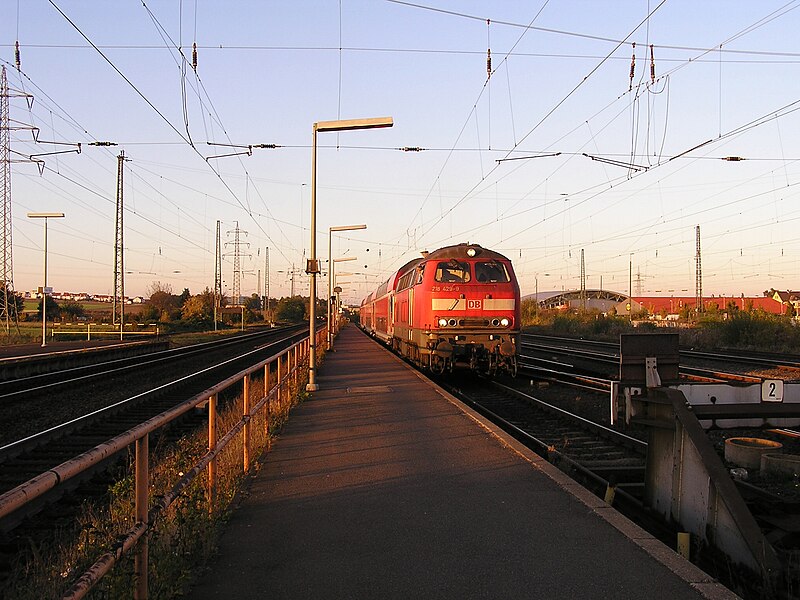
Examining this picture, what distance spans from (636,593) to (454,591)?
1.09 metres

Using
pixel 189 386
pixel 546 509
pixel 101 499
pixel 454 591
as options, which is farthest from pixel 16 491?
pixel 189 386

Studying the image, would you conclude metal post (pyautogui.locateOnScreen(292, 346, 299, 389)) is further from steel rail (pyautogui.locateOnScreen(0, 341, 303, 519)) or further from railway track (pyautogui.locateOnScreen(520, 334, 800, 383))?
steel rail (pyautogui.locateOnScreen(0, 341, 303, 519))

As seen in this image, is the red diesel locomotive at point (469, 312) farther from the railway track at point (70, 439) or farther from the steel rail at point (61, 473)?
the steel rail at point (61, 473)

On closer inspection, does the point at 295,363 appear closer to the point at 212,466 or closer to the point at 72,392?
the point at 72,392

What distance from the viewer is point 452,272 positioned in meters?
17.4

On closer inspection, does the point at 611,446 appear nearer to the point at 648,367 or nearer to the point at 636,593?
the point at 648,367

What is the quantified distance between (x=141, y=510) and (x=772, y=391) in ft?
20.0

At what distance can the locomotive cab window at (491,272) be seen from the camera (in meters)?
17.4

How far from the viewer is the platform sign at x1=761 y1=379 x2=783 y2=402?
7.08 metres

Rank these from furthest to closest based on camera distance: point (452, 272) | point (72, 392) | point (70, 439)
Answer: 1. point (72, 392)
2. point (452, 272)
3. point (70, 439)

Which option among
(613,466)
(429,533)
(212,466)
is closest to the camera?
(429,533)

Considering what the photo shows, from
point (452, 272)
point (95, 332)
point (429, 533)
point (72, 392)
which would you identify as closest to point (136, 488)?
point (429, 533)

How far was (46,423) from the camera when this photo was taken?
1291cm

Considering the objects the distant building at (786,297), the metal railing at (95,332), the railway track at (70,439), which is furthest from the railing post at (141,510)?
the distant building at (786,297)
